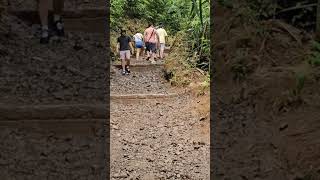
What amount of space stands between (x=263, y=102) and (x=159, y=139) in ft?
4.03

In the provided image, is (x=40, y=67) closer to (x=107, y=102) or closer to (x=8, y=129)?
(x=107, y=102)

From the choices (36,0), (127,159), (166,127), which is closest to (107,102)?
(166,127)

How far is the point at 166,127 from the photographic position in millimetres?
6715

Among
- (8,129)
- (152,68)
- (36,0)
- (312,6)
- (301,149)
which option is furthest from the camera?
(152,68)

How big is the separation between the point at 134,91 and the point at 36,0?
2750mm

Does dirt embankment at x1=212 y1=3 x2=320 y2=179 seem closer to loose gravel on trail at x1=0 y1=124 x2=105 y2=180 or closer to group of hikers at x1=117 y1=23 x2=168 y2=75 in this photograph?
loose gravel on trail at x1=0 y1=124 x2=105 y2=180

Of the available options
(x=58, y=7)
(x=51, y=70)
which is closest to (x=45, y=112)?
(x=51, y=70)

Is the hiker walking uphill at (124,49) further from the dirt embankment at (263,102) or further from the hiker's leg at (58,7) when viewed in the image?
the dirt embankment at (263,102)

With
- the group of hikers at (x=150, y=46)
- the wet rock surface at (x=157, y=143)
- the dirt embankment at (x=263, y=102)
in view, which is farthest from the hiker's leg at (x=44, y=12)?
the dirt embankment at (x=263, y=102)

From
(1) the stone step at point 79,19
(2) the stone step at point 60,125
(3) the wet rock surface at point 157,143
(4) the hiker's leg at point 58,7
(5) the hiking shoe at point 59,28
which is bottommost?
(3) the wet rock surface at point 157,143

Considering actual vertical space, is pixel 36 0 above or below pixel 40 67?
above

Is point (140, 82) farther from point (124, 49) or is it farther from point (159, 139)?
point (159, 139)

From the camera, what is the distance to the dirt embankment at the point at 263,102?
196 inches

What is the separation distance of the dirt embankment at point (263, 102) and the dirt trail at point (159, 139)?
0.30m
